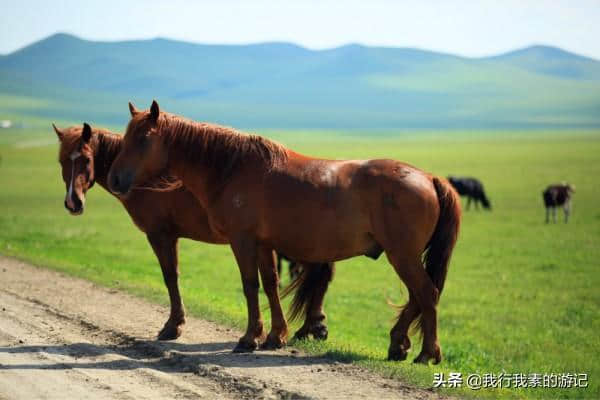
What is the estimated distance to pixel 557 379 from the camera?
9.84m

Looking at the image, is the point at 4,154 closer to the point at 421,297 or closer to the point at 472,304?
the point at 472,304

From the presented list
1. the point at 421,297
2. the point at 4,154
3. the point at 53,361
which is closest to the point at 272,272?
the point at 421,297

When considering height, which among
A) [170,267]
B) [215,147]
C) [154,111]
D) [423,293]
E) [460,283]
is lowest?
[460,283]

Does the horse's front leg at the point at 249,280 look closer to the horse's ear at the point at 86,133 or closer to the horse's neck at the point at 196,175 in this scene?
the horse's neck at the point at 196,175

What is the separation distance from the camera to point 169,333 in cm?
924

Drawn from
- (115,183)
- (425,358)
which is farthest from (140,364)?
(425,358)

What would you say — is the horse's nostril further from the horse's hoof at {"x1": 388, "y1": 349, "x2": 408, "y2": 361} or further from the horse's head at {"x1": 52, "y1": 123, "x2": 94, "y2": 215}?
the horse's hoof at {"x1": 388, "y1": 349, "x2": 408, "y2": 361}

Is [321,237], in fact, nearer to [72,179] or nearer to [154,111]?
[154,111]

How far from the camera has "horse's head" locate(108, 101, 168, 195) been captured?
8656 mm

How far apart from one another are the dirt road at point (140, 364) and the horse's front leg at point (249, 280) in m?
0.15

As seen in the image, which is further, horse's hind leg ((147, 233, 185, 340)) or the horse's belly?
horse's hind leg ((147, 233, 185, 340))

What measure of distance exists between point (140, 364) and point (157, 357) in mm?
332

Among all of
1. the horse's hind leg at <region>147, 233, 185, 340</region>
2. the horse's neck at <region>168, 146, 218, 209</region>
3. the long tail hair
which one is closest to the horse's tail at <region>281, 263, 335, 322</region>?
the horse's hind leg at <region>147, 233, 185, 340</region>

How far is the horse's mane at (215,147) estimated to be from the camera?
28.8 feet
